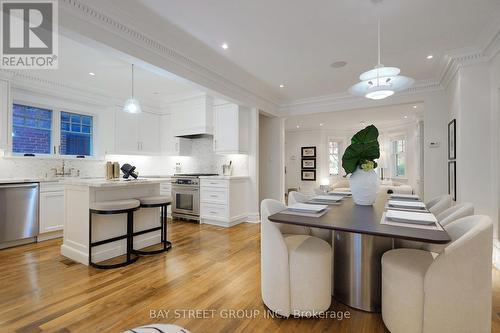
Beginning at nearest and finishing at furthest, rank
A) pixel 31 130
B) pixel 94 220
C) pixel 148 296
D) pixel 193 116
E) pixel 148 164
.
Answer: pixel 148 296 → pixel 94 220 → pixel 31 130 → pixel 193 116 → pixel 148 164

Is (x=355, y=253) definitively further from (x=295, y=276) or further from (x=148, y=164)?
(x=148, y=164)

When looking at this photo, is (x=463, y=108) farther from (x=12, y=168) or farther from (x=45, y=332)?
(x=12, y=168)

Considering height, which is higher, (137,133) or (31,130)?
(137,133)

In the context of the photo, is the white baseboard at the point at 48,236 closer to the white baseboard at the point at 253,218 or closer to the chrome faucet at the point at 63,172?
the chrome faucet at the point at 63,172

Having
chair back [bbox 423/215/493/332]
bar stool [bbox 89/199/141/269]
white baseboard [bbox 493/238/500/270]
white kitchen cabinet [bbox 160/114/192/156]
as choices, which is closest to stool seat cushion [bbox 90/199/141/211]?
bar stool [bbox 89/199/141/269]

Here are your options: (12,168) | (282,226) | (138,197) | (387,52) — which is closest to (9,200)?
(12,168)

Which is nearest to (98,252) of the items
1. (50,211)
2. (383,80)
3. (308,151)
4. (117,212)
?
(117,212)

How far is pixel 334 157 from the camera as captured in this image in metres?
9.68

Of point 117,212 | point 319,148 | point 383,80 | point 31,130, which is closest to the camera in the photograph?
point 383,80

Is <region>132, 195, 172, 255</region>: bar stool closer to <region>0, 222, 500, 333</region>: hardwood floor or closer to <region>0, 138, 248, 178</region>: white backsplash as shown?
<region>0, 222, 500, 333</region>: hardwood floor

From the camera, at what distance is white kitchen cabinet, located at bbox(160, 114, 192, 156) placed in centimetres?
552

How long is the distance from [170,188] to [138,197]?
2.03m

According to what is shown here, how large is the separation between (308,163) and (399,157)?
10.6 ft

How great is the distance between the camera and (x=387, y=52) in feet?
10.5
